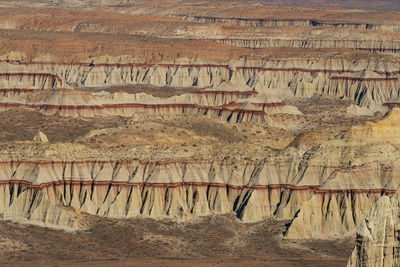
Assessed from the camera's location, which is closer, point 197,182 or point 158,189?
point 158,189

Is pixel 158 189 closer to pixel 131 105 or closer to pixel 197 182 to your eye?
pixel 197 182

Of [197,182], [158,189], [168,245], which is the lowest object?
[168,245]

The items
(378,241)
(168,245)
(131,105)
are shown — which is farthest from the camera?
(131,105)

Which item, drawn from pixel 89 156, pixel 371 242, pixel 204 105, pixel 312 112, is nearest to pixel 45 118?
pixel 204 105

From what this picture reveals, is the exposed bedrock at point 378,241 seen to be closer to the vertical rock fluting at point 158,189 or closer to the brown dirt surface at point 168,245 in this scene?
the brown dirt surface at point 168,245

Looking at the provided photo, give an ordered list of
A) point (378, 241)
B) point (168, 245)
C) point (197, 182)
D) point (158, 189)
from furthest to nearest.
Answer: point (197, 182) < point (158, 189) < point (168, 245) < point (378, 241)

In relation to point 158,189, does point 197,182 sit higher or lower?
higher

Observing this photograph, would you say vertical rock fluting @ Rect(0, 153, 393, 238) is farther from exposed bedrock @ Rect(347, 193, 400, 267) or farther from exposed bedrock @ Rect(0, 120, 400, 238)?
exposed bedrock @ Rect(347, 193, 400, 267)

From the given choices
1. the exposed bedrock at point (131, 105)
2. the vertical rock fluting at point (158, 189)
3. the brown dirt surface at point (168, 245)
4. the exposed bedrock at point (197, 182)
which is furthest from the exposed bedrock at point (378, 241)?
the exposed bedrock at point (131, 105)

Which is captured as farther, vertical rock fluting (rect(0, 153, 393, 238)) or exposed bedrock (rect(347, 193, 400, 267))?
vertical rock fluting (rect(0, 153, 393, 238))

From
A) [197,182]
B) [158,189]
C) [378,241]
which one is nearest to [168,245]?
[158,189]

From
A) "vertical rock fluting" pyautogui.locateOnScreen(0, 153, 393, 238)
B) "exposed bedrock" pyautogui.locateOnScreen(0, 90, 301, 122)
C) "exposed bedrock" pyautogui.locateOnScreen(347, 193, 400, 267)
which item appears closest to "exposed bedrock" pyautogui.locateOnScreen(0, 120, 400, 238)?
"vertical rock fluting" pyautogui.locateOnScreen(0, 153, 393, 238)

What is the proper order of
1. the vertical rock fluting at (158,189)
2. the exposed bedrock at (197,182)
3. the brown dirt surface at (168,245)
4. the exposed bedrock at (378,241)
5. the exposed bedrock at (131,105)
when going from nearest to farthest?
the exposed bedrock at (378,241) < the brown dirt surface at (168,245) < the exposed bedrock at (197,182) < the vertical rock fluting at (158,189) < the exposed bedrock at (131,105)

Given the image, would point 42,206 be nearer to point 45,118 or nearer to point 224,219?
point 224,219
